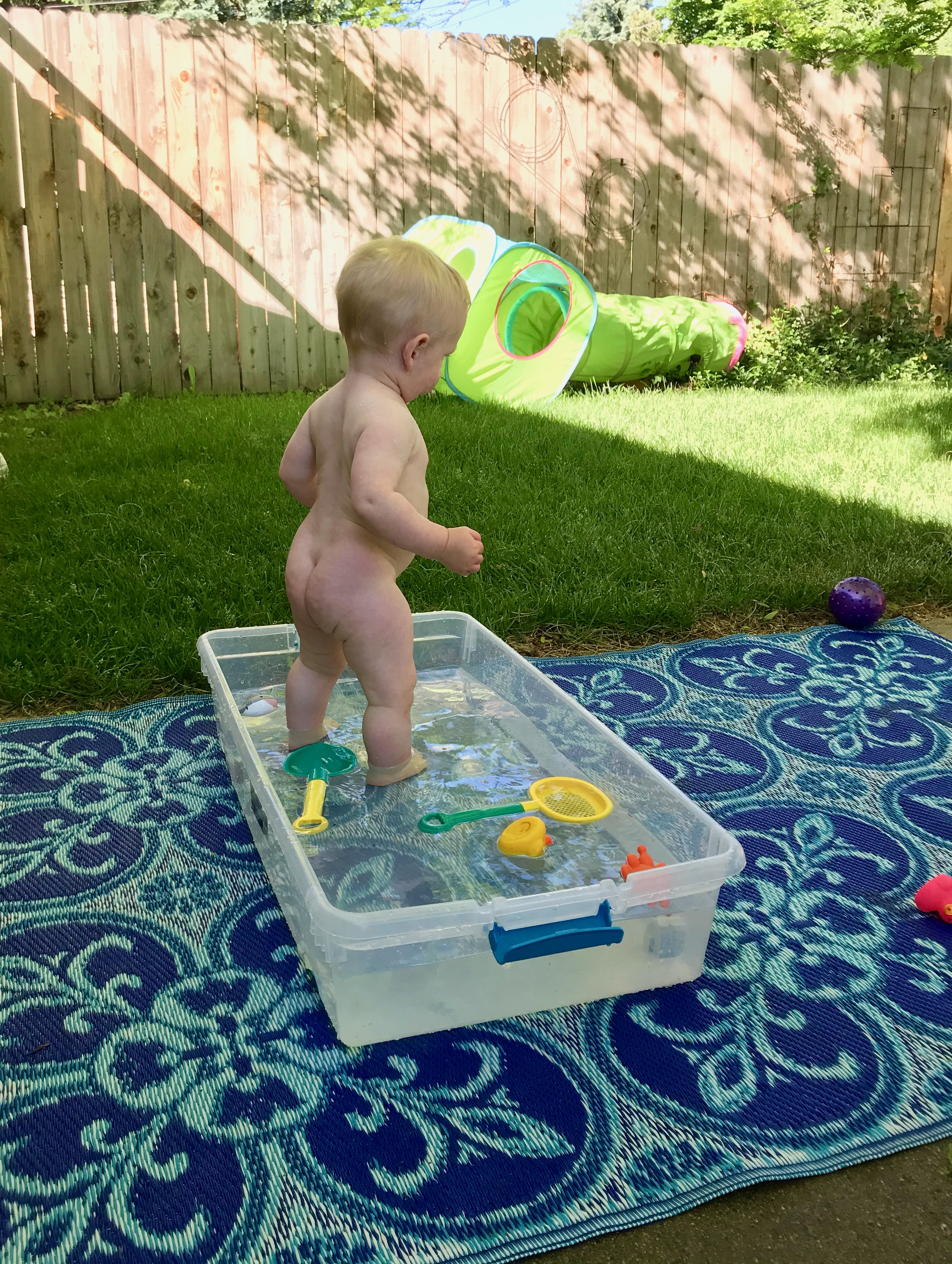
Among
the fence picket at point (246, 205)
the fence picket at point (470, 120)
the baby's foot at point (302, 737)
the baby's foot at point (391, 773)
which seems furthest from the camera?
the fence picket at point (470, 120)

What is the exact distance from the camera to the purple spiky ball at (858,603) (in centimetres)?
280

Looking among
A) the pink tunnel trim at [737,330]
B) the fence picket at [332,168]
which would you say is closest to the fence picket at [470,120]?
the fence picket at [332,168]

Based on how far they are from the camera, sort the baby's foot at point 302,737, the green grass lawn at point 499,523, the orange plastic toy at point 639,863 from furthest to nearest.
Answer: the green grass lawn at point 499,523 → the baby's foot at point 302,737 → the orange plastic toy at point 639,863

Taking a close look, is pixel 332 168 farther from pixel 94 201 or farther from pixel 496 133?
pixel 94 201

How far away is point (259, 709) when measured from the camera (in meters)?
2.14

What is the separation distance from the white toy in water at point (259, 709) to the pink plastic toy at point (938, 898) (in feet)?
4.19

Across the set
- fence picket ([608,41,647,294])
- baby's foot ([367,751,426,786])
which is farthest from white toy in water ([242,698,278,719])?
fence picket ([608,41,647,294])

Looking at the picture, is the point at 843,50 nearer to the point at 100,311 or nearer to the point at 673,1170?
the point at 100,311

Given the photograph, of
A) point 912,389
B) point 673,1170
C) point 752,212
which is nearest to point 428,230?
point 752,212

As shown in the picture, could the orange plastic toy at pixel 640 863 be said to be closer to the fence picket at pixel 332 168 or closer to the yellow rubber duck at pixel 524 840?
the yellow rubber duck at pixel 524 840

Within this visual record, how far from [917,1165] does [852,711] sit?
1301mm

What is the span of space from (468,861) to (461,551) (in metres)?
0.50

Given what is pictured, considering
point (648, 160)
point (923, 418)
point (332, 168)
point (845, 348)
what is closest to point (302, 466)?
point (923, 418)

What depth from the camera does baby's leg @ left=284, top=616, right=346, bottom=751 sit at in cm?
185
